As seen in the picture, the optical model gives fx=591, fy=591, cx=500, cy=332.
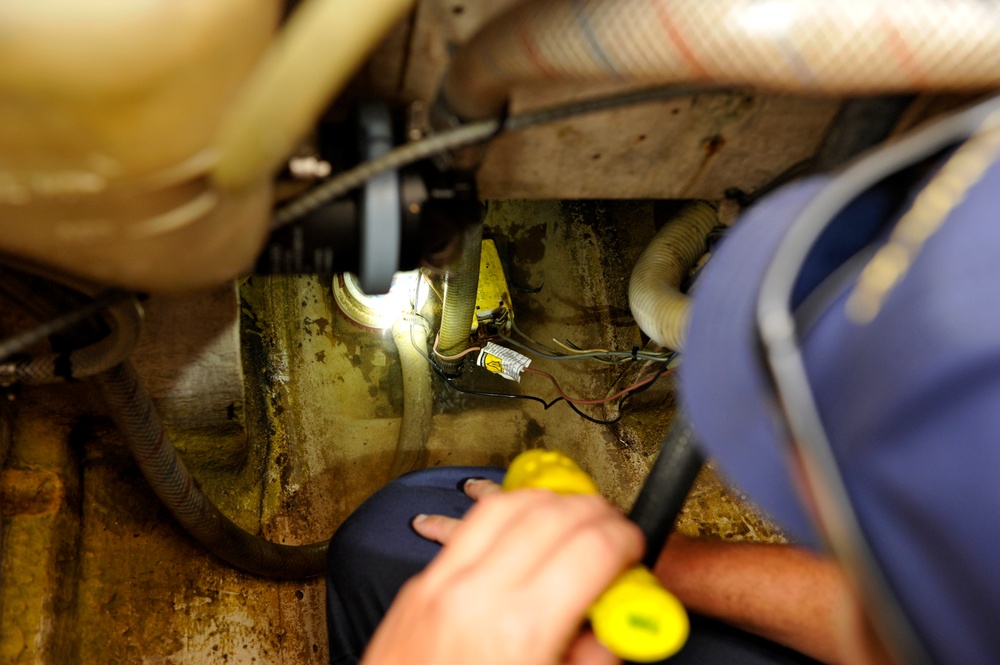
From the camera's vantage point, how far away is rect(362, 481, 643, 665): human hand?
526mm

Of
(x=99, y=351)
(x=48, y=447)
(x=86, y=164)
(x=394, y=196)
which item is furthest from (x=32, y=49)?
(x=48, y=447)

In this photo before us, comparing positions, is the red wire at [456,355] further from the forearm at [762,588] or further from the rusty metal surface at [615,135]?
the forearm at [762,588]

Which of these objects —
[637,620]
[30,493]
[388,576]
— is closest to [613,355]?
[388,576]

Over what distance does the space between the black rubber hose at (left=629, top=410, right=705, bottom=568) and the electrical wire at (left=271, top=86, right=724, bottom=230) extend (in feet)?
1.30

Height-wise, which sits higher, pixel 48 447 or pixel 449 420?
pixel 48 447

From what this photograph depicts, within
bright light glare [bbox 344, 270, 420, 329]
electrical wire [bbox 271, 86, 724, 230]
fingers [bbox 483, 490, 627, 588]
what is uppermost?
electrical wire [bbox 271, 86, 724, 230]

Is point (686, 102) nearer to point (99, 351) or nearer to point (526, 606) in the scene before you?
point (526, 606)

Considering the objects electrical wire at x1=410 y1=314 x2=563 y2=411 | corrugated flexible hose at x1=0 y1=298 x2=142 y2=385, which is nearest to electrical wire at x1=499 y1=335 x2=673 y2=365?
electrical wire at x1=410 y1=314 x2=563 y2=411

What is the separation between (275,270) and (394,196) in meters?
0.18

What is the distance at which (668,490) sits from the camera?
0.72 meters

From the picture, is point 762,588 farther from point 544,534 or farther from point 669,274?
point 669,274

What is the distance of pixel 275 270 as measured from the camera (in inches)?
29.1

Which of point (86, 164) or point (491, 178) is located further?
point (491, 178)

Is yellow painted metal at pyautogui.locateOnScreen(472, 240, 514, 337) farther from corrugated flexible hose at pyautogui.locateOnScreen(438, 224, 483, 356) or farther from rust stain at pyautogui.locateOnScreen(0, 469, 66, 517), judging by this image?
rust stain at pyautogui.locateOnScreen(0, 469, 66, 517)
